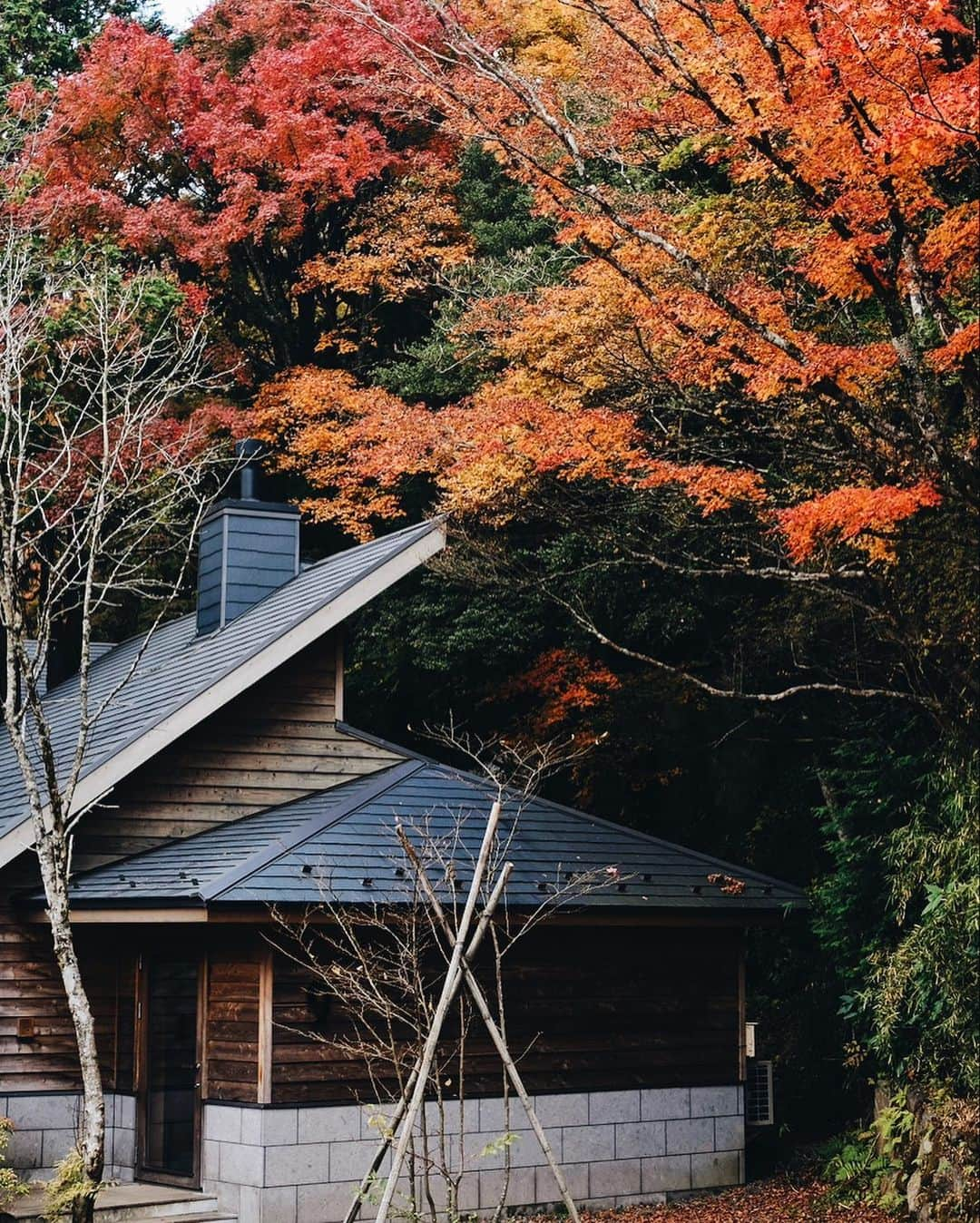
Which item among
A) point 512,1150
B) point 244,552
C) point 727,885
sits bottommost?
point 512,1150

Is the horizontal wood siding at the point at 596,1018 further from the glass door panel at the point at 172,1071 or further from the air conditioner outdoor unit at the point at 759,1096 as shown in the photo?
the glass door panel at the point at 172,1071

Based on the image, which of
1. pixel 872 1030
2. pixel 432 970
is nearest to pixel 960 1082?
pixel 872 1030

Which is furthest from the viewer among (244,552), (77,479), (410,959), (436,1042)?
(77,479)

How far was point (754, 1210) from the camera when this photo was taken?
1347cm

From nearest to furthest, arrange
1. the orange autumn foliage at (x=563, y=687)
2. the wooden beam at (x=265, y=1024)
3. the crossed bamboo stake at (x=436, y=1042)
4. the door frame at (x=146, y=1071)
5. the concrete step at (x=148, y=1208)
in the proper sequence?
the crossed bamboo stake at (x=436, y=1042) < the concrete step at (x=148, y=1208) < the wooden beam at (x=265, y=1024) < the door frame at (x=146, y=1071) < the orange autumn foliage at (x=563, y=687)

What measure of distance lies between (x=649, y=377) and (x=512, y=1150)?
25.2ft

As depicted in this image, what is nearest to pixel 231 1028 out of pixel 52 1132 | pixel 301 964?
pixel 301 964

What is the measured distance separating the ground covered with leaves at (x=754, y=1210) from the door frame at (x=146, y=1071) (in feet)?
10.1

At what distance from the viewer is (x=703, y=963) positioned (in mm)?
14578

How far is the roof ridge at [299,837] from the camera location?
11867 mm

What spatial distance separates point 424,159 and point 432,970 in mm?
16595

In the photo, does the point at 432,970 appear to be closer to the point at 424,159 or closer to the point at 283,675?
the point at 283,675

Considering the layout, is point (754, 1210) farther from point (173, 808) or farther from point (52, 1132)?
point (173, 808)

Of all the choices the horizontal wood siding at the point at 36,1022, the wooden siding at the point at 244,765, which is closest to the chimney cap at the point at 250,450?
the wooden siding at the point at 244,765
